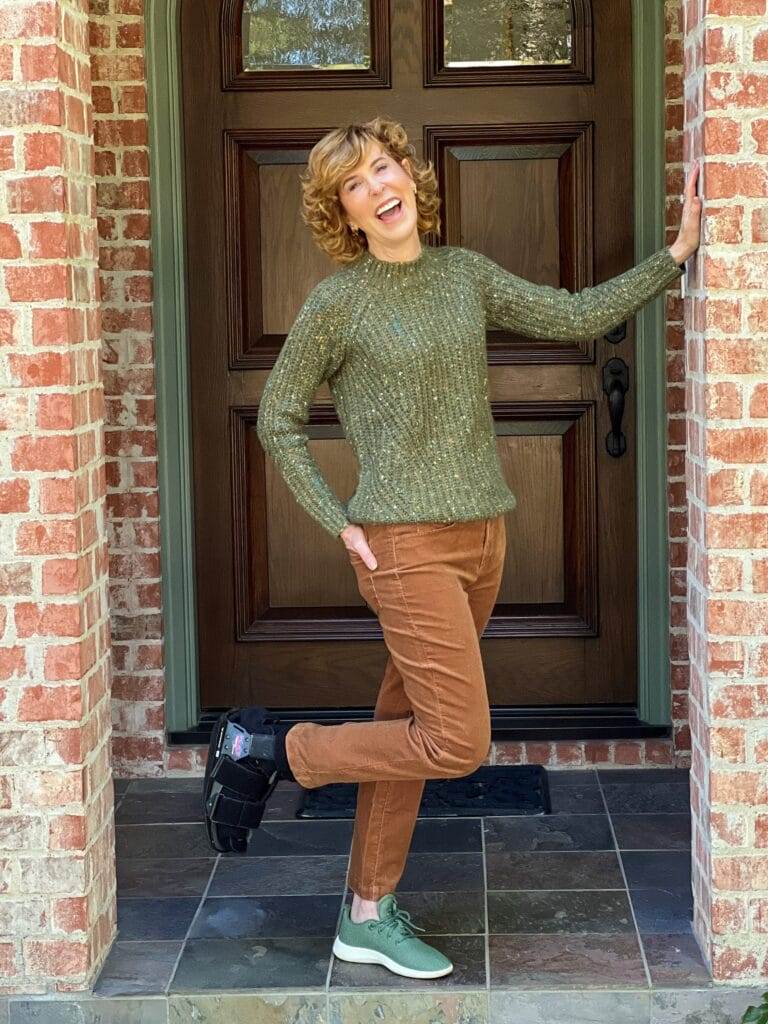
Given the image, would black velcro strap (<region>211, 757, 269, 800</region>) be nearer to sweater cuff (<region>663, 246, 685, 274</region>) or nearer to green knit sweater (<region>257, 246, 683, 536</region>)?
green knit sweater (<region>257, 246, 683, 536</region>)

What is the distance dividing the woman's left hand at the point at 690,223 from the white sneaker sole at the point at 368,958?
5.28 ft

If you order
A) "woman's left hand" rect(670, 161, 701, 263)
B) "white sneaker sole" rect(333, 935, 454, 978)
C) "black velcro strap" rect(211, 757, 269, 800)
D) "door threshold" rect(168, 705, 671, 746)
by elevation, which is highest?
"woman's left hand" rect(670, 161, 701, 263)

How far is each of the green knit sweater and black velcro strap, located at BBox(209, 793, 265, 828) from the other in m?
0.67

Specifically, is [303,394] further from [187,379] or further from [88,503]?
[187,379]

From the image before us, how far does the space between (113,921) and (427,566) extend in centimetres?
116

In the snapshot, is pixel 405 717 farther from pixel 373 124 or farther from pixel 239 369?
pixel 239 369

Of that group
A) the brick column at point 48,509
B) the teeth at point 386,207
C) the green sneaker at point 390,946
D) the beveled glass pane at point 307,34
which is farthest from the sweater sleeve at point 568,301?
the beveled glass pane at point 307,34

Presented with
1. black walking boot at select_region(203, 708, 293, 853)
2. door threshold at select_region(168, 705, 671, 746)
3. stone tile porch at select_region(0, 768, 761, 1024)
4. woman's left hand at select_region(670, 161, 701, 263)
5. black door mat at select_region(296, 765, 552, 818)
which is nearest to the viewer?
woman's left hand at select_region(670, 161, 701, 263)

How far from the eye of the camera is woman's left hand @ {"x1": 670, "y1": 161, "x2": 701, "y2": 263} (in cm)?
311

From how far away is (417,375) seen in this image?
3.13 metres

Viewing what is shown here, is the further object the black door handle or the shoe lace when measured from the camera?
the black door handle

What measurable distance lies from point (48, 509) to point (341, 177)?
908mm

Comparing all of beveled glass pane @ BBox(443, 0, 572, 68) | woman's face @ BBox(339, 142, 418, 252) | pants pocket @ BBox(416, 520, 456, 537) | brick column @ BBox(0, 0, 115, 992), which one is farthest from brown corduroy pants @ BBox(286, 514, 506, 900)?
beveled glass pane @ BBox(443, 0, 572, 68)

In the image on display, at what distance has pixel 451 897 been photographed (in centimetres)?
372
